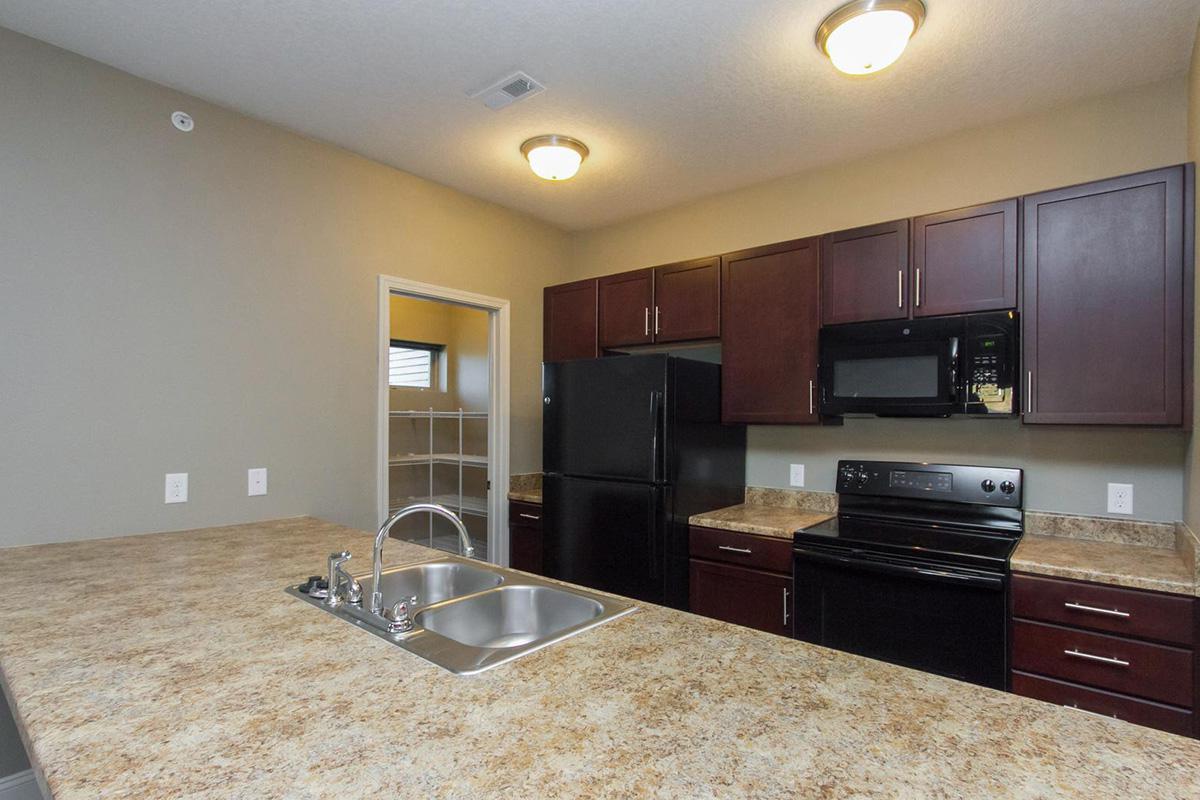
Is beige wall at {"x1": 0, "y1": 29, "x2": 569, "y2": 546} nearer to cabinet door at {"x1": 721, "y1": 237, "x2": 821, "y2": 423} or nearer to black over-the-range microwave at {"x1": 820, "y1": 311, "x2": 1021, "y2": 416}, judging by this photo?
cabinet door at {"x1": 721, "y1": 237, "x2": 821, "y2": 423}

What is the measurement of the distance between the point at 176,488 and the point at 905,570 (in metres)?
2.75

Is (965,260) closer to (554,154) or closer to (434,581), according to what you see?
(554,154)

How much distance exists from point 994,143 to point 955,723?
2568 mm

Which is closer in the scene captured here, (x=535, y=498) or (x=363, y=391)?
(x=363, y=391)

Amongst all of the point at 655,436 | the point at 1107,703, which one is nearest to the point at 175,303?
the point at 655,436

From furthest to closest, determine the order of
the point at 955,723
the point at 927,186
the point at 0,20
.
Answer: the point at 927,186 < the point at 0,20 < the point at 955,723

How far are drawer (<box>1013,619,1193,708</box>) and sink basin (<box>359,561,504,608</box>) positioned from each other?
5.58ft

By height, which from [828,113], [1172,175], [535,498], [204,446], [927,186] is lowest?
[535,498]

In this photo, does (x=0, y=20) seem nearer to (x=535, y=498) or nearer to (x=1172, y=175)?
(x=535, y=498)

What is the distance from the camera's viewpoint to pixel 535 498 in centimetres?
341

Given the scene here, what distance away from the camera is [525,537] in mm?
3467

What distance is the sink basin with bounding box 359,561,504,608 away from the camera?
5.66 feet

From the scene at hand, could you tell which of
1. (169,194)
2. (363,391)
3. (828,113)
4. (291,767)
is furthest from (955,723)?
(169,194)

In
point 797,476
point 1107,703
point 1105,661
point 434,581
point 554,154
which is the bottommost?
point 1107,703
